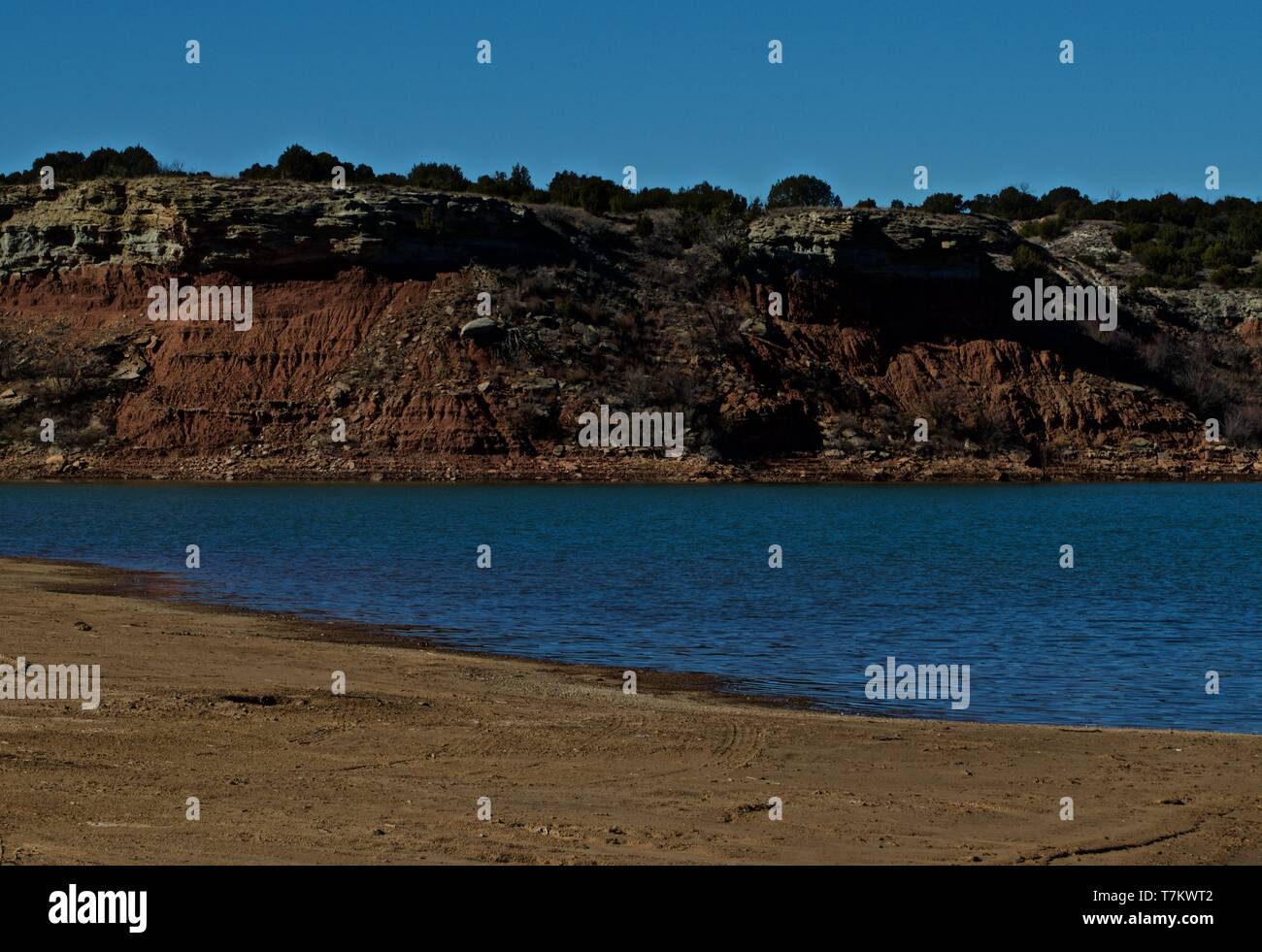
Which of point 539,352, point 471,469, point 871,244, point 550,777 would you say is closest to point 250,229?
point 539,352

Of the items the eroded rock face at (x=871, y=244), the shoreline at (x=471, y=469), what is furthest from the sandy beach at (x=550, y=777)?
the eroded rock face at (x=871, y=244)

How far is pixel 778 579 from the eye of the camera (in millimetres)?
27953

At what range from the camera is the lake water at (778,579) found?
17297 millimetres

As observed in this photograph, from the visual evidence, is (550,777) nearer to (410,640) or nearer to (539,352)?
(410,640)

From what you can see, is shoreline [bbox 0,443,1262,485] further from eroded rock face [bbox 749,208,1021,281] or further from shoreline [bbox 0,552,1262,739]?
shoreline [bbox 0,552,1262,739]

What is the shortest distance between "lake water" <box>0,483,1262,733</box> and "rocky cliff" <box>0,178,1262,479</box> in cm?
1116

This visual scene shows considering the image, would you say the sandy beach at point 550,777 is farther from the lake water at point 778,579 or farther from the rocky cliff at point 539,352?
the rocky cliff at point 539,352

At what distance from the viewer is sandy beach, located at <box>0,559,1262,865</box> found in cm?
870

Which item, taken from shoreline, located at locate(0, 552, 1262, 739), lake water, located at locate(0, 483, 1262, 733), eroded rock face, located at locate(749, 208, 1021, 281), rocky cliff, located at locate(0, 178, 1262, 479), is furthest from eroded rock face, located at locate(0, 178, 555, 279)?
shoreline, located at locate(0, 552, 1262, 739)

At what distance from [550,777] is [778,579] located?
57.2 ft

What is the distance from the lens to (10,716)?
12141 mm

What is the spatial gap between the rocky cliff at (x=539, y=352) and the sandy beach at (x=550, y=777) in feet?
162

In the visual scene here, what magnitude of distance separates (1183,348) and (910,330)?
56.7 feet
